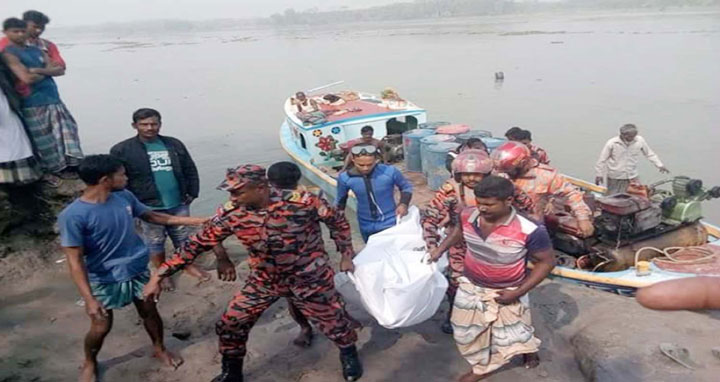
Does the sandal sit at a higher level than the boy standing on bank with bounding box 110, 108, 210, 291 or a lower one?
lower

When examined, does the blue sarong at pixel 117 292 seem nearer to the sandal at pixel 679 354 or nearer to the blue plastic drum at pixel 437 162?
the sandal at pixel 679 354

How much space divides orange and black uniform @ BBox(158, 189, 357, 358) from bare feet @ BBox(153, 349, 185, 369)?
2.24 feet

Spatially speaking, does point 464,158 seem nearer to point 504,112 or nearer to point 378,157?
point 378,157

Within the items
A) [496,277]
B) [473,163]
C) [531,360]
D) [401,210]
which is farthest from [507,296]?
[401,210]

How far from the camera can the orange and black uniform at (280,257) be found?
133 inches

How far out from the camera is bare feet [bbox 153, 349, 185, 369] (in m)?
4.12

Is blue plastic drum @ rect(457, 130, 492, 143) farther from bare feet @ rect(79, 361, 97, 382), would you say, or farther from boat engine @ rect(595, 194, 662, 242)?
bare feet @ rect(79, 361, 97, 382)

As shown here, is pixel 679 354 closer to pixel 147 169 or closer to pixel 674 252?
pixel 674 252

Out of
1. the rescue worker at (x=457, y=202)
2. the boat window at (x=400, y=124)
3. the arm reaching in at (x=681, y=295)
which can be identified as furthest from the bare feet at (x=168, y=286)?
the boat window at (x=400, y=124)

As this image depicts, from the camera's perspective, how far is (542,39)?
4956 centimetres

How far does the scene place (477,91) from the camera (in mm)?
26109

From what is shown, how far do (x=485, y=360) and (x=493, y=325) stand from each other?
266 millimetres

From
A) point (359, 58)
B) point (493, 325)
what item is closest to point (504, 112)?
point (493, 325)

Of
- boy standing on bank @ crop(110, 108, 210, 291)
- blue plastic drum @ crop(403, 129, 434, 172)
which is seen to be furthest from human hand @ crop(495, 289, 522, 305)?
blue plastic drum @ crop(403, 129, 434, 172)
